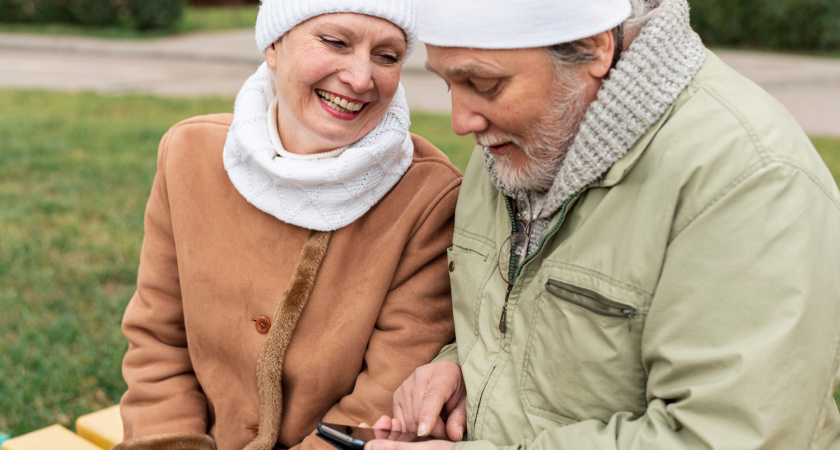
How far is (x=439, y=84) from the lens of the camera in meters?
12.8

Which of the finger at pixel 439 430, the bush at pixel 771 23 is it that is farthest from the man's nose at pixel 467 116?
the bush at pixel 771 23

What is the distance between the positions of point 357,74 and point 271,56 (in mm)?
338

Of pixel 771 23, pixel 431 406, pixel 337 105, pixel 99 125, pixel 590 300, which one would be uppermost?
pixel 337 105

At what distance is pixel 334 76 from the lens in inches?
91.1

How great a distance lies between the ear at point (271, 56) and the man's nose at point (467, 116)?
2.32 ft

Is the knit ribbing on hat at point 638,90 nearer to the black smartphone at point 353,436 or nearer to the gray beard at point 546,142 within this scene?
the gray beard at point 546,142

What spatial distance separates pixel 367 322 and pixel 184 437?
2.12 feet

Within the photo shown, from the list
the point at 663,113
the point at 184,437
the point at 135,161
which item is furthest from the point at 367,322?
the point at 135,161

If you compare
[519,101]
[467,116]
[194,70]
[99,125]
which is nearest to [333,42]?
[467,116]

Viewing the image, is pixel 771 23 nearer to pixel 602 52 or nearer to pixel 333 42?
pixel 333 42

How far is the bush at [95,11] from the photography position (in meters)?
19.8

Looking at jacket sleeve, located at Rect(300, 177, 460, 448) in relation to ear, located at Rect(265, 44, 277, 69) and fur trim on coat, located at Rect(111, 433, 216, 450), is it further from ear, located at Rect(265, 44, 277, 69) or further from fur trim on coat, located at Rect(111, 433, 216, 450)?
ear, located at Rect(265, 44, 277, 69)

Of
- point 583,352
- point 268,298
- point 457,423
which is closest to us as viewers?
point 583,352

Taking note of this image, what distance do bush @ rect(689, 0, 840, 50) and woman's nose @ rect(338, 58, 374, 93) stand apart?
50.4 ft
